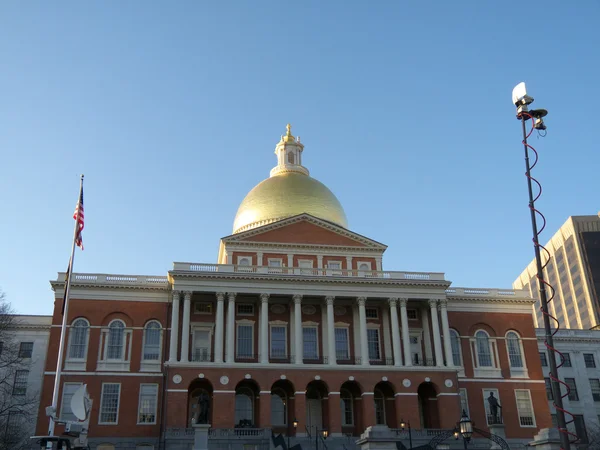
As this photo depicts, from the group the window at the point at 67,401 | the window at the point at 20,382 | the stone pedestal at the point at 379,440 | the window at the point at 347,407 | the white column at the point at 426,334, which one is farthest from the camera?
the window at the point at 20,382

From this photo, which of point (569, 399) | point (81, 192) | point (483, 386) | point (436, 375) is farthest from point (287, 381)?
point (569, 399)

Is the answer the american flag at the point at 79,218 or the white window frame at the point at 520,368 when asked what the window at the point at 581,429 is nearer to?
the white window frame at the point at 520,368

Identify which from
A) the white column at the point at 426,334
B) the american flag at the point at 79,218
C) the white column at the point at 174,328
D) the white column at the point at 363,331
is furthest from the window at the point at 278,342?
the american flag at the point at 79,218

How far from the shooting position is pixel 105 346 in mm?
52312

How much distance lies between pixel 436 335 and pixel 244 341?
1589 centimetres

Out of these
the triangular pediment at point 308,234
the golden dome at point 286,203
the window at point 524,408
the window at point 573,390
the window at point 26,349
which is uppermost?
the golden dome at point 286,203

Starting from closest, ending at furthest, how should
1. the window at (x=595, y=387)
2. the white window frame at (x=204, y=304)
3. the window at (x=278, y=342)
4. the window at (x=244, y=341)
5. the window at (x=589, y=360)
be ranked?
the window at (x=244, y=341) < the window at (x=278, y=342) < the white window frame at (x=204, y=304) < the window at (x=595, y=387) < the window at (x=589, y=360)

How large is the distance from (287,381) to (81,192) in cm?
2437

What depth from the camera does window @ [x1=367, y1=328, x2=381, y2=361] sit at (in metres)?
55.1

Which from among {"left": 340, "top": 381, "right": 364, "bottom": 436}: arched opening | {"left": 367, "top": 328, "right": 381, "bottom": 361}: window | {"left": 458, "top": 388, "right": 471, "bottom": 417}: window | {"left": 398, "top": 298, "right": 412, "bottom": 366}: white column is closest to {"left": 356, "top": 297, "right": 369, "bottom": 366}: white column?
{"left": 367, "top": 328, "right": 381, "bottom": 361}: window

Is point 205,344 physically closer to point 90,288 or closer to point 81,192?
point 90,288

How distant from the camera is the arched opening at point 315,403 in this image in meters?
52.3

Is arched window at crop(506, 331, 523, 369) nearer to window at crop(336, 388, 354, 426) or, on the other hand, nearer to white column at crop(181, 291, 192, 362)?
window at crop(336, 388, 354, 426)

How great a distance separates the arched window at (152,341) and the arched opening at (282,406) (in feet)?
32.7
